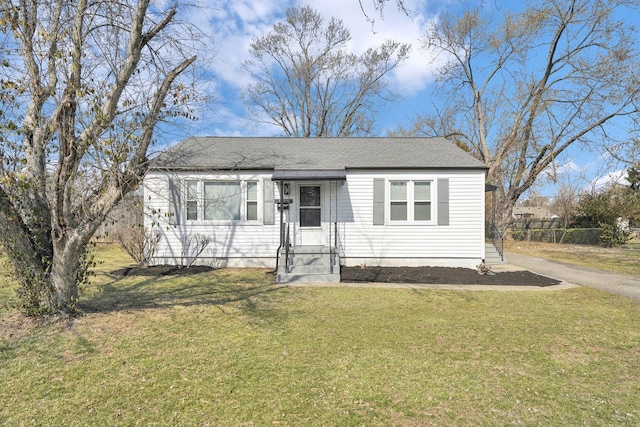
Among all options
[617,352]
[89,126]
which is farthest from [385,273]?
[89,126]

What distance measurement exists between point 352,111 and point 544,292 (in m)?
23.6

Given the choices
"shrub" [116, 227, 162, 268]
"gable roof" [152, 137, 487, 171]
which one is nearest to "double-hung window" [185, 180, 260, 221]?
"gable roof" [152, 137, 487, 171]

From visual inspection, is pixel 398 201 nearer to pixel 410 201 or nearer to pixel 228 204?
pixel 410 201

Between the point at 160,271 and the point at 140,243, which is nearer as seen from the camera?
the point at 160,271

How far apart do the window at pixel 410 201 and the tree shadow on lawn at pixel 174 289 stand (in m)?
4.48

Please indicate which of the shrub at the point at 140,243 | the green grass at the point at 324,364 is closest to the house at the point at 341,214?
the shrub at the point at 140,243

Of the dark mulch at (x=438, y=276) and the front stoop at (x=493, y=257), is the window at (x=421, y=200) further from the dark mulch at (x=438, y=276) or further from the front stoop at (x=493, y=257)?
the front stoop at (x=493, y=257)

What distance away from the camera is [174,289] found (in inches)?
301

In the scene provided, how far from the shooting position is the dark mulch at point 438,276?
8.71 metres

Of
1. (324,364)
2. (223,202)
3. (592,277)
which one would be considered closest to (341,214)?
(223,202)

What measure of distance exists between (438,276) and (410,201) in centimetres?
255

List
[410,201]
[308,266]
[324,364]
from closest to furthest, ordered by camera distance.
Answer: [324,364] < [308,266] < [410,201]

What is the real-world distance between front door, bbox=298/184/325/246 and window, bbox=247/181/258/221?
4.59 feet

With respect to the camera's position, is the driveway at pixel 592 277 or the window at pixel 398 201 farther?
the window at pixel 398 201
